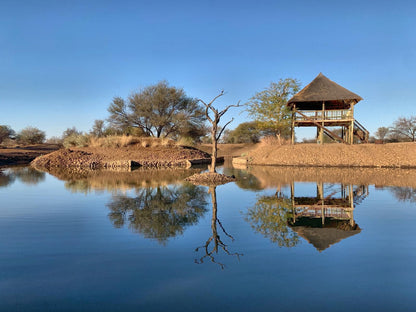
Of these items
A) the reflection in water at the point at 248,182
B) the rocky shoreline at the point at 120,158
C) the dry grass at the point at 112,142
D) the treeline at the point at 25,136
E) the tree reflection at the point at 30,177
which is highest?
the treeline at the point at 25,136

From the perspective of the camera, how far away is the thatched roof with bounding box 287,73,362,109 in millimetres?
26344

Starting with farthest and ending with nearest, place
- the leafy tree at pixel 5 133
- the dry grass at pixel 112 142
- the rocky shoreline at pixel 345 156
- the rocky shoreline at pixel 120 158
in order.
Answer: the leafy tree at pixel 5 133 → the dry grass at pixel 112 142 → the rocky shoreline at pixel 120 158 → the rocky shoreline at pixel 345 156

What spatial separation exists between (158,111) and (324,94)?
1971 centimetres

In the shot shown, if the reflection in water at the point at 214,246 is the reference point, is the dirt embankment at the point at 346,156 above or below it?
above

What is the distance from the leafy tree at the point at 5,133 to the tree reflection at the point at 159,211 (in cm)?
4702

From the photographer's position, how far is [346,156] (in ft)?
77.9

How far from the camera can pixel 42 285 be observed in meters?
3.48

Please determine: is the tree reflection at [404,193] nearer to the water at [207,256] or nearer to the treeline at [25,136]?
the water at [207,256]

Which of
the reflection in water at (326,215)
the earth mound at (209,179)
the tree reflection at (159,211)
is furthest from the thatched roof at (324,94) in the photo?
the tree reflection at (159,211)

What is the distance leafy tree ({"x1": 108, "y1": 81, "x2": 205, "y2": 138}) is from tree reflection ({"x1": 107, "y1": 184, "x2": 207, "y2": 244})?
26519 mm

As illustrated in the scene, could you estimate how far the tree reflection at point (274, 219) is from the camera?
5.22m

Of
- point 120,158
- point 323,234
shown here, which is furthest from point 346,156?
point 323,234

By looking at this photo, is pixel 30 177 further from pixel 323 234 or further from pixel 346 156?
pixel 346 156

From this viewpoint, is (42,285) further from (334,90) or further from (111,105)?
(111,105)
